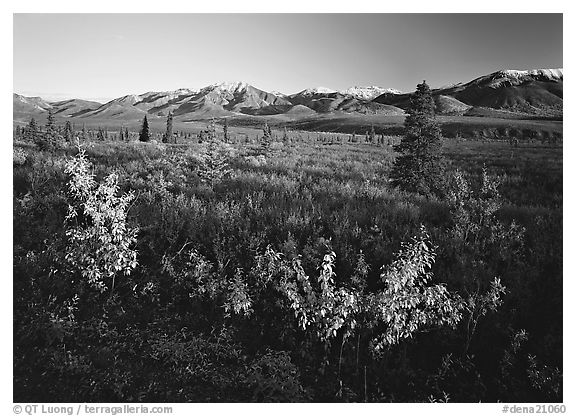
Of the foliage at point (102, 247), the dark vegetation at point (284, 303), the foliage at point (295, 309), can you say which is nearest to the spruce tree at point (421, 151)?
the dark vegetation at point (284, 303)

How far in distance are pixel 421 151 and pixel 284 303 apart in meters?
6.56

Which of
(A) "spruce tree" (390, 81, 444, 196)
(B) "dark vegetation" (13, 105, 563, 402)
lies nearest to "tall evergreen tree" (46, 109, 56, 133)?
(B) "dark vegetation" (13, 105, 563, 402)

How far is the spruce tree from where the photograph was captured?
9586mm

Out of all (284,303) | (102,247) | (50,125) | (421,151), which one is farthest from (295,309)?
(50,125)

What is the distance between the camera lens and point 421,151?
970cm

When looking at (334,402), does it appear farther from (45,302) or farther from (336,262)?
(45,302)

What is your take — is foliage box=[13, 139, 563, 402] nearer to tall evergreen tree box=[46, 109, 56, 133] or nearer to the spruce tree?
the spruce tree

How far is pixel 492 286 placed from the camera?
17.4 ft

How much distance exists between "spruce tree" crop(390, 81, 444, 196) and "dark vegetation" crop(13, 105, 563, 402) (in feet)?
6.66

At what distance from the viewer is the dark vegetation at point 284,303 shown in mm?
4801

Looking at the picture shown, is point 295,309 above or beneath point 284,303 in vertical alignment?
above

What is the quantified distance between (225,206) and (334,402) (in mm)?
4478

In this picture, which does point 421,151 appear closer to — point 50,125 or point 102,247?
point 102,247
